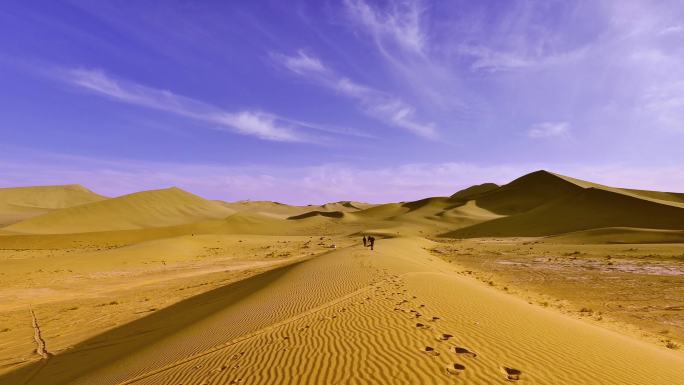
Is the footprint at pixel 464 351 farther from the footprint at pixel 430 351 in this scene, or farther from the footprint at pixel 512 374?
the footprint at pixel 512 374

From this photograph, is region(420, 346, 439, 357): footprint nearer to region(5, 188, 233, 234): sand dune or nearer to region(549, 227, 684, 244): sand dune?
region(549, 227, 684, 244): sand dune

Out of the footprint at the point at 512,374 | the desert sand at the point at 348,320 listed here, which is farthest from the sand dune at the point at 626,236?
the footprint at the point at 512,374

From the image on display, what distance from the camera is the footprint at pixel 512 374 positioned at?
5016 millimetres

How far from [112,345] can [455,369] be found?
867cm

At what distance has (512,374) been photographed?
204 inches

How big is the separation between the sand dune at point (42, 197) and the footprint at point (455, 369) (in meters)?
139

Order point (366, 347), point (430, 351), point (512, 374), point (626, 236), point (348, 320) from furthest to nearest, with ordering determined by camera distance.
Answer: point (626, 236), point (348, 320), point (366, 347), point (430, 351), point (512, 374)

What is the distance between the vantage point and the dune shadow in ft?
25.9

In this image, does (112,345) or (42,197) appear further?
(42,197)

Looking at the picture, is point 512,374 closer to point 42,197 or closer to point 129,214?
point 129,214

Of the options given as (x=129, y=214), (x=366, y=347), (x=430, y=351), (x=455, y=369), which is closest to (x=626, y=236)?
(x=430, y=351)

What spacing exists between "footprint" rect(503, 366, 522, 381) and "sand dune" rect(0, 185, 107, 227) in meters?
139

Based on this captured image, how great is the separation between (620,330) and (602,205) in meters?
56.5

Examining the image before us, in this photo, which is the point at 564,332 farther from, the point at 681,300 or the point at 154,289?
the point at 154,289
